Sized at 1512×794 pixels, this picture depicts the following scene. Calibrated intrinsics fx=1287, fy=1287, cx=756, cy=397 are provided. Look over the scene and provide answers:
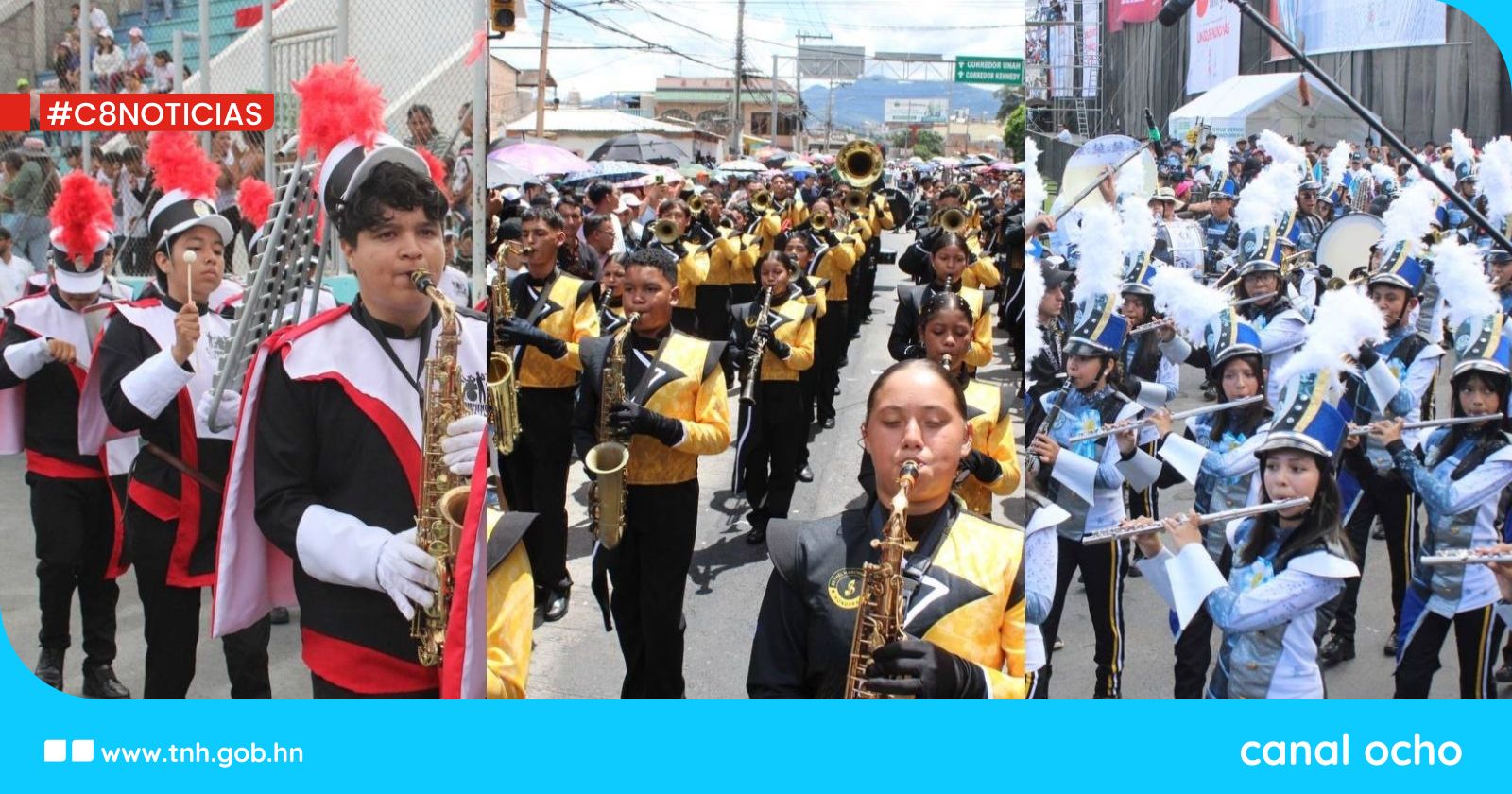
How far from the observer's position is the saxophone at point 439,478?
3064 mm

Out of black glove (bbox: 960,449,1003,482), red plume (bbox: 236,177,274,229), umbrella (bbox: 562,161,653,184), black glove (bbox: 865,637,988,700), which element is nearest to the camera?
black glove (bbox: 865,637,988,700)

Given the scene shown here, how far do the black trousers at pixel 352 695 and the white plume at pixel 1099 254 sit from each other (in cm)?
194

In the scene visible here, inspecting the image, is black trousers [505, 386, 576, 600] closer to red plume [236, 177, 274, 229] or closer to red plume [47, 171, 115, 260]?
red plume [236, 177, 274, 229]

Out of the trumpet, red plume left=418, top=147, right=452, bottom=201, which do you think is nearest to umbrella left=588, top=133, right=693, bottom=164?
the trumpet

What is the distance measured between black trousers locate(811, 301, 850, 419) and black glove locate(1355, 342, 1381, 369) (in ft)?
4.43

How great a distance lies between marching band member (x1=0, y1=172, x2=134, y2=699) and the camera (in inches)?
148

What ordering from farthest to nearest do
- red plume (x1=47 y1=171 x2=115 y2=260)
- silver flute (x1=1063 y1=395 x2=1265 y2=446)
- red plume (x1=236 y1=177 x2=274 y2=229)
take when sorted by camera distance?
red plume (x1=47 y1=171 x2=115 y2=260) < red plume (x1=236 y1=177 x2=274 y2=229) < silver flute (x1=1063 y1=395 x2=1265 y2=446)

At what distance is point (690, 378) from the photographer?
3.34 m

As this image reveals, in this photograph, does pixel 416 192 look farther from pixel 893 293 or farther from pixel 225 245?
pixel 893 293

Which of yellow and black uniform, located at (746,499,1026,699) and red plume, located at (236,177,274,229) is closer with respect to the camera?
yellow and black uniform, located at (746,499,1026,699)

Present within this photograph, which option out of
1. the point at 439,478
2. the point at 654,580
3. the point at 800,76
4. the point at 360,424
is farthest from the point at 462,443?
the point at 800,76

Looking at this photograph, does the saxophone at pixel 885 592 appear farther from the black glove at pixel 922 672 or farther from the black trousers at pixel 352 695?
the black trousers at pixel 352 695

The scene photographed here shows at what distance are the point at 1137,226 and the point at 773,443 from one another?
112 cm

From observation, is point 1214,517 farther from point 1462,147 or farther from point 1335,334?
point 1462,147
